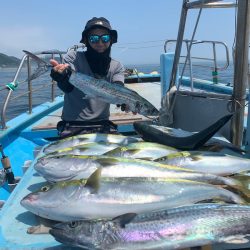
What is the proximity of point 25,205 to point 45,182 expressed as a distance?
68 cm

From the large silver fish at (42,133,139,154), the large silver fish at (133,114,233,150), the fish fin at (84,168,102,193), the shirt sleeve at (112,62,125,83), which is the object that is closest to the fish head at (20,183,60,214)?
the fish fin at (84,168,102,193)

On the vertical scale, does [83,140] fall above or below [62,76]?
below

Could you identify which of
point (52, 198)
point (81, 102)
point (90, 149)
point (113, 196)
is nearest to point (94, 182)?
point (113, 196)

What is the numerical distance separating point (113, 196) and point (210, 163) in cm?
100

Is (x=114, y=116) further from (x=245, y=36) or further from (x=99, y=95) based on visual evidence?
(x=245, y=36)

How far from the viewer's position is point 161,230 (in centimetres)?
187

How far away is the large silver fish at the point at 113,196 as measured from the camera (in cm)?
209

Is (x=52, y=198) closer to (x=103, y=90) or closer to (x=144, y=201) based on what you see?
(x=144, y=201)

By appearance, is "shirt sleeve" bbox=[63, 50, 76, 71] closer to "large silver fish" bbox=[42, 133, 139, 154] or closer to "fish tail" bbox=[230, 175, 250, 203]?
"large silver fish" bbox=[42, 133, 139, 154]

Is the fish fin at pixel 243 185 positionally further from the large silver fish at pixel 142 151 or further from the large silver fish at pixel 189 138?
the large silver fish at pixel 189 138

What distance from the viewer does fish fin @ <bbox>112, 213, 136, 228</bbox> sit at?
1900 millimetres

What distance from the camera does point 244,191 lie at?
231cm

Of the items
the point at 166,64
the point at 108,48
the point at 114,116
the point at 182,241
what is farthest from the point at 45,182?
the point at 166,64

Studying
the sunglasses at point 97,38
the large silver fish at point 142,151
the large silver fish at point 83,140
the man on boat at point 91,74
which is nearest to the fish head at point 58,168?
the large silver fish at point 142,151
